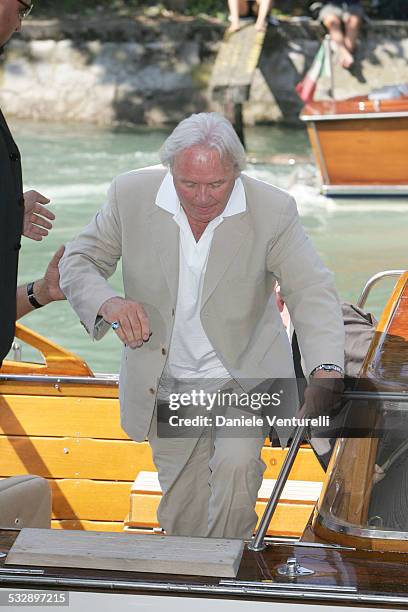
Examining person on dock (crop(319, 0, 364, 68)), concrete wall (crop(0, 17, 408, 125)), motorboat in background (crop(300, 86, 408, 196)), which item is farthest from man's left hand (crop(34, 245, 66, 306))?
concrete wall (crop(0, 17, 408, 125))

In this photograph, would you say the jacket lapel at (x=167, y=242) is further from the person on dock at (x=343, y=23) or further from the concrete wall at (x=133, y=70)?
the concrete wall at (x=133, y=70)

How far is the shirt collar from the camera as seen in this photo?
10.9 ft

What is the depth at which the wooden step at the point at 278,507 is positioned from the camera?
4.19 m

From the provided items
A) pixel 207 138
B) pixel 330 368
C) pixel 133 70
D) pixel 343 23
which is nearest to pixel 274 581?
pixel 330 368

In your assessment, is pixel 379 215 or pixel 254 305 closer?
pixel 254 305

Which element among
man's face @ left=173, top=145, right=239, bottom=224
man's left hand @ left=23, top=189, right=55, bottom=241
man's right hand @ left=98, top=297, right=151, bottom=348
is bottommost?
man's right hand @ left=98, top=297, right=151, bottom=348

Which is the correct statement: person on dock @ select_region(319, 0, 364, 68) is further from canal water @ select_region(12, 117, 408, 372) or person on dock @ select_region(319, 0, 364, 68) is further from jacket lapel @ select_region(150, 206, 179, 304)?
jacket lapel @ select_region(150, 206, 179, 304)

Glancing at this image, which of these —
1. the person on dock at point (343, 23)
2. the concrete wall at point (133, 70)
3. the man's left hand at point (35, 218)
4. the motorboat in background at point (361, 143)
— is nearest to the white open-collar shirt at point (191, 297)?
the man's left hand at point (35, 218)

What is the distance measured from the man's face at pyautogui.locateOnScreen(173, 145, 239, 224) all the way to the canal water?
4.91 m

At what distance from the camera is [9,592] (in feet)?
8.59

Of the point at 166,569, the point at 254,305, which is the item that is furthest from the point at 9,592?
the point at 254,305

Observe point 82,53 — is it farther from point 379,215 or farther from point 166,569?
point 166,569

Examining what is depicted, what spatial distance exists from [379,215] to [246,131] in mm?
4989

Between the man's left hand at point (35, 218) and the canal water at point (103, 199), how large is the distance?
14.9 feet
